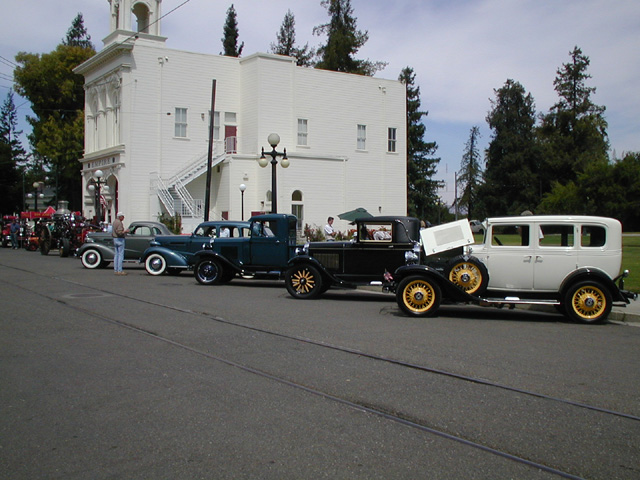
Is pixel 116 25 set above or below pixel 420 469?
above

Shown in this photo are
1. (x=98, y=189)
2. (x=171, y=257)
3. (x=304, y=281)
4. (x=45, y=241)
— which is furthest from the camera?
(x=98, y=189)

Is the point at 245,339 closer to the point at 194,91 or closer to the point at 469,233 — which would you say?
the point at 469,233

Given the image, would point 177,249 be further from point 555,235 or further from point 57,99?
point 57,99

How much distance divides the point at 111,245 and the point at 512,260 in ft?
54.4

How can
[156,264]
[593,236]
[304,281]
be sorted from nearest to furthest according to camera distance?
[593,236]
[304,281]
[156,264]

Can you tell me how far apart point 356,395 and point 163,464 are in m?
2.29

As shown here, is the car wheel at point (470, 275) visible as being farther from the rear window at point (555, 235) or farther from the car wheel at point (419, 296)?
the rear window at point (555, 235)

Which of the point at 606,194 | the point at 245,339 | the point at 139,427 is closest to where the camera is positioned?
the point at 139,427

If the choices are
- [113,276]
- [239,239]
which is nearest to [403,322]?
[239,239]

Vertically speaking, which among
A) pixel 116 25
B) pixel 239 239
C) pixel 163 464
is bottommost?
pixel 163 464

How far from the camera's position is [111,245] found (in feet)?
78.3

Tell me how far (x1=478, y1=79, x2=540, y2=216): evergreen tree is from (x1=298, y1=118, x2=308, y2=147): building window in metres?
40.2

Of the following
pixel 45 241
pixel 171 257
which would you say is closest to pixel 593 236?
pixel 171 257

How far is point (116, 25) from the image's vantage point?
144ft
